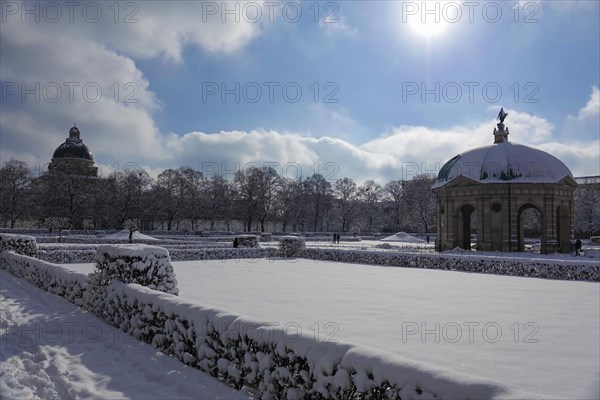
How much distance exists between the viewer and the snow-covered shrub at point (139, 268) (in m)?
10.1

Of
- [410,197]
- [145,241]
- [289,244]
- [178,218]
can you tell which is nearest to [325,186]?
[410,197]

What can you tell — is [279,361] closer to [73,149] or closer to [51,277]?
[51,277]

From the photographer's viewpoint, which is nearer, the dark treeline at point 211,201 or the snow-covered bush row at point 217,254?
the snow-covered bush row at point 217,254

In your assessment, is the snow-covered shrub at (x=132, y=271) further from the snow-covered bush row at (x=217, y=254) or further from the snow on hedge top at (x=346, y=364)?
the snow-covered bush row at (x=217, y=254)

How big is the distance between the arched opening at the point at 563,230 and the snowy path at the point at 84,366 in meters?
27.5

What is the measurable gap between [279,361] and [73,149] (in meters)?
81.8

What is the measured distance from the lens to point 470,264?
21.7 meters

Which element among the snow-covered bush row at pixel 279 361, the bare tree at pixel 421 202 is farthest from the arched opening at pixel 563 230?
the bare tree at pixel 421 202

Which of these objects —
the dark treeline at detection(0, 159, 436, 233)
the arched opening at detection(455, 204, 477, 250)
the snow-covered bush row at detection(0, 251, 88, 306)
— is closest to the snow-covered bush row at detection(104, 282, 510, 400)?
the snow-covered bush row at detection(0, 251, 88, 306)

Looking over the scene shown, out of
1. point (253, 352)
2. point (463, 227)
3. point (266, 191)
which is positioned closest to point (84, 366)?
point (253, 352)

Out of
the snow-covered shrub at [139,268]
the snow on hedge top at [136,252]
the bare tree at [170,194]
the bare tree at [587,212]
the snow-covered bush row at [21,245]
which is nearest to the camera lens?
the snow-covered shrub at [139,268]

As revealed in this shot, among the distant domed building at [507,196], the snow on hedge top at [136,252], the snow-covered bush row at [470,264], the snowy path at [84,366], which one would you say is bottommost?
the snowy path at [84,366]

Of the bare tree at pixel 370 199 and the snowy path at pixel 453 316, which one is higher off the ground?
the bare tree at pixel 370 199

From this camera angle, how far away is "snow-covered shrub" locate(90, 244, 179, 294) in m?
10.1
